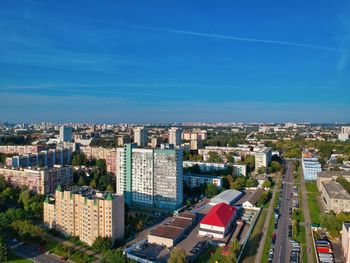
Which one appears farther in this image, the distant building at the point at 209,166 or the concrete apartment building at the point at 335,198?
the distant building at the point at 209,166

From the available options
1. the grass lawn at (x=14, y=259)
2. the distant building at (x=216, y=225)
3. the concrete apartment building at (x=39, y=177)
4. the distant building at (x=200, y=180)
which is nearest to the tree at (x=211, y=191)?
the distant building at (x=200, y=180)

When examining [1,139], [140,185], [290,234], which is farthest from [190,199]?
[1,139]

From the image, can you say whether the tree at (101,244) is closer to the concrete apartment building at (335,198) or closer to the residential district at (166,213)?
the residential district at (166,213)

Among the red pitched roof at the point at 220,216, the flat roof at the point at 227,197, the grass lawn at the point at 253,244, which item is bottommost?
the grass lawn at the point at 253,244

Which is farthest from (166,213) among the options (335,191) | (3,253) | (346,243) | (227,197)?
(335,191)

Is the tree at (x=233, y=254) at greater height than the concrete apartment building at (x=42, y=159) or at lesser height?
lesser

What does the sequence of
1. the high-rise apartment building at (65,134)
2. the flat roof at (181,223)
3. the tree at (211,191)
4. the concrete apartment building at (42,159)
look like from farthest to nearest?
the high-rise apartment building at (65,134) < the concrete apartment building at (42,159) < the tree at (211,191) < the flat roof at (181,223)

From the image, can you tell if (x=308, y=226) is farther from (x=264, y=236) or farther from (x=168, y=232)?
(x=168, y=232)
